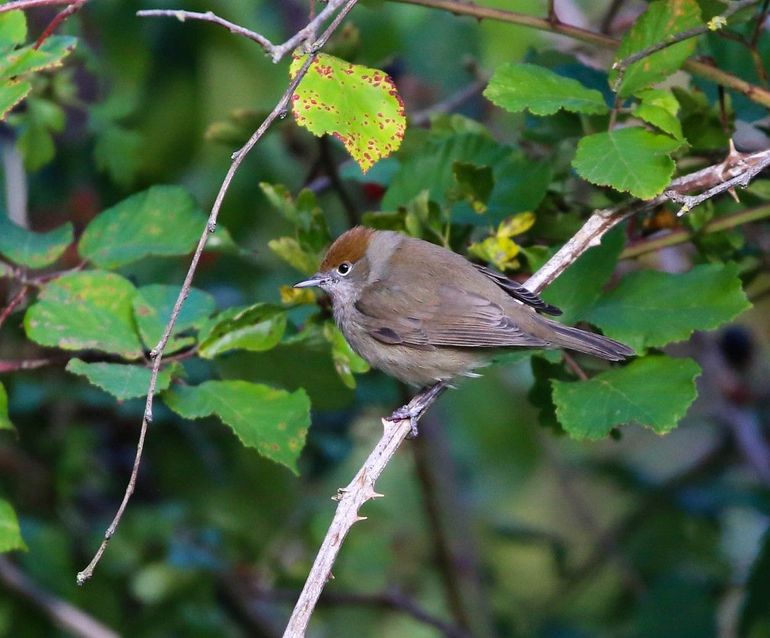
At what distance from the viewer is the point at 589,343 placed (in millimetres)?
3109

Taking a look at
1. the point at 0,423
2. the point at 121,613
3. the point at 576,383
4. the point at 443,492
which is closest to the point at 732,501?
the point at 443,492

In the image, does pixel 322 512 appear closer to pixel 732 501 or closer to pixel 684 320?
pixel 732 501

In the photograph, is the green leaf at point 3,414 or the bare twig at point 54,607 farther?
the bare twig at point 54,607

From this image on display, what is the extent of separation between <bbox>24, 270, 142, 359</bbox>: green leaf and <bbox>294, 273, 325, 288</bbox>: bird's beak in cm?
54

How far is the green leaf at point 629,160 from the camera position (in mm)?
2625

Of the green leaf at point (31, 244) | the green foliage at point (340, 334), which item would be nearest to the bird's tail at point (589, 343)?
the green foliage at point (340, 334)

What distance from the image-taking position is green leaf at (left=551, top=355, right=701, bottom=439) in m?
2.60

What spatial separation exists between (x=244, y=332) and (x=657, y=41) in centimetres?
142

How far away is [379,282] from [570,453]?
3558 millimetres

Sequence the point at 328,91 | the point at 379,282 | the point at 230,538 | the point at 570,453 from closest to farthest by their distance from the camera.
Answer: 1. the point at 328,91
2. the point at 379,282
3. the point at 230,538
4. the point at 570,453

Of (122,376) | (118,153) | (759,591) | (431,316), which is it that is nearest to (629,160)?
(431,316)

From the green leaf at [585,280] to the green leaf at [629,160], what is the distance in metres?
0.38

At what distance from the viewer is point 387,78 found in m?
2.67

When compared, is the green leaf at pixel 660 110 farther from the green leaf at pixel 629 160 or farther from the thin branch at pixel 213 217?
the thin branch at pixel 213 217
